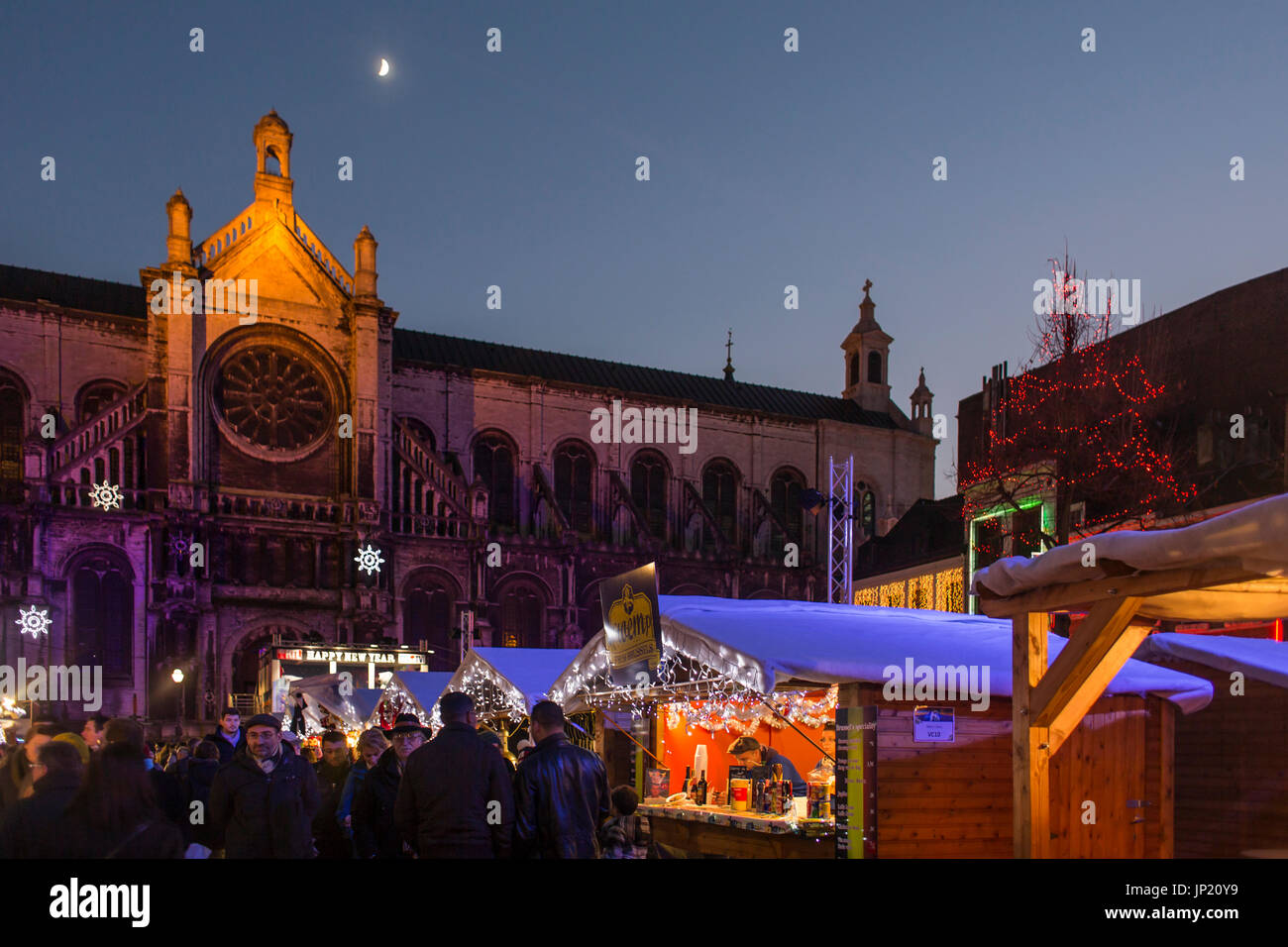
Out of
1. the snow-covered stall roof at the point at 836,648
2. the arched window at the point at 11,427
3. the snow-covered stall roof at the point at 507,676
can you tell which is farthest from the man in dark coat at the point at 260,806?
the arched window at the point at 11,427

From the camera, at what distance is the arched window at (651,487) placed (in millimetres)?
48281

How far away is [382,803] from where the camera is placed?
8023 mm

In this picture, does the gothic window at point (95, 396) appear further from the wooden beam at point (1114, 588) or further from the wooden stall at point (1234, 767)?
the wooden beam at point (1114, 588)

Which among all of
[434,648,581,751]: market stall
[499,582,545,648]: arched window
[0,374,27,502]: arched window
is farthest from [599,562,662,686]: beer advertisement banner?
[0,374,27,502]: arched window

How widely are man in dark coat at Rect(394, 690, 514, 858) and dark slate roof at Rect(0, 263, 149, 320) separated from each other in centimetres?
3598

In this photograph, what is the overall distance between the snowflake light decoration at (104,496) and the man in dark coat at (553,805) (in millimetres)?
31433

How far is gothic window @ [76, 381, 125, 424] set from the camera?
3747 centimetres

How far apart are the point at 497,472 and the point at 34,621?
17768 millimetres

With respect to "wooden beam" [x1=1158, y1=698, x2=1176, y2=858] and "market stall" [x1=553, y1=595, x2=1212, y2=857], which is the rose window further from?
"wooden beam" [x1=1158, y1=698, x2=1176, y2=858]

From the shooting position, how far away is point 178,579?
113 feet

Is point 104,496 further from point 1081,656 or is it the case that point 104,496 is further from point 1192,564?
point 1192,564
